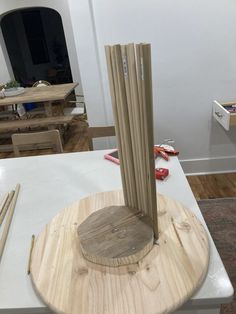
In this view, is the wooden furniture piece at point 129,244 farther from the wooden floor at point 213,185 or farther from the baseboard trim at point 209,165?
the baseboard trim at point 209,165

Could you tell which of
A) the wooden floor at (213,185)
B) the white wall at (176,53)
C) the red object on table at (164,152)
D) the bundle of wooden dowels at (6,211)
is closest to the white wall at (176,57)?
the white wall at (176,53)

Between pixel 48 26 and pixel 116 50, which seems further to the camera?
pixel 48 26

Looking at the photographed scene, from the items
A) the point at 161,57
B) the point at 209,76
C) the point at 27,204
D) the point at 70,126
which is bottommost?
the point at 70,126

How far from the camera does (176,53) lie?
2123 mm

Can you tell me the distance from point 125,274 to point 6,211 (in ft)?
1.92

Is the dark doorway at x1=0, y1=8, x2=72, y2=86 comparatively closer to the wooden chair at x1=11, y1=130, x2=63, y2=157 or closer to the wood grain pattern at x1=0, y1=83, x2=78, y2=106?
the wood grain pattern at x1=0, y1=83, x2=78, y2=106

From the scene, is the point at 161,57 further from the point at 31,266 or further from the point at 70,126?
the point at 70,126

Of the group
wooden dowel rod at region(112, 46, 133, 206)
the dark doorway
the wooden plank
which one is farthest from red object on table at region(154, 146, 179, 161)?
the dark doorway

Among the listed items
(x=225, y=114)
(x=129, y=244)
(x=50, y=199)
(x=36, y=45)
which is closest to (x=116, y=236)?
(x=129, y=244)

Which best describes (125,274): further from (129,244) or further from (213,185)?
(213,185)

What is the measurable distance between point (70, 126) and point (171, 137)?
8.07 ft

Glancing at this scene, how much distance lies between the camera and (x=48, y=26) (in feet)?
18.4

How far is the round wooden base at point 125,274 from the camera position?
0.59m

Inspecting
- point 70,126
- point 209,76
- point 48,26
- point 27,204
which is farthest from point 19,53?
point 27,204
